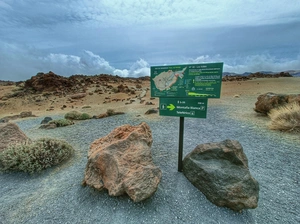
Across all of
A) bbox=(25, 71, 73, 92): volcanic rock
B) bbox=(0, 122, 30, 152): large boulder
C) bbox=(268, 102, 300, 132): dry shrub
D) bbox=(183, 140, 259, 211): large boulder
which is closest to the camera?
bbox=(183, 140, 259, 211): large boulder

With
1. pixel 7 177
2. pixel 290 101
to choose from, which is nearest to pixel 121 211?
pixel 7 177

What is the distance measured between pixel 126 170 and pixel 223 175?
1.65m

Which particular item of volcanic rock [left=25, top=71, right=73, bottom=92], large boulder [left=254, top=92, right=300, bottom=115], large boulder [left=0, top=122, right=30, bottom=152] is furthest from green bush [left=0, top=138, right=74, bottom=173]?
volcanic rock [left=25, top=71, right=73, bottom=92]

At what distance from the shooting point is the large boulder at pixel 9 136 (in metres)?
4.91

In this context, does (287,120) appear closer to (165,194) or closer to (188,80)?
(188,80)

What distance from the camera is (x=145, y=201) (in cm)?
302

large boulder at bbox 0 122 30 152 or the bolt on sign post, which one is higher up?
the bolt on sign post

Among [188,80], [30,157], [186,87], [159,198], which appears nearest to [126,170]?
[159,198]

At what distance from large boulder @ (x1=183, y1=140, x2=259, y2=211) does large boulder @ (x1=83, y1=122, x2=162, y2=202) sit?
0.77 m

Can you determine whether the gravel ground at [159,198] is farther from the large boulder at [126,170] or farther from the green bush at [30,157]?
the large boulder at [126,170]

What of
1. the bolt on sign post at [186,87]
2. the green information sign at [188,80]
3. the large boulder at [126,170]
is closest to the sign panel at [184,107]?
the bolt on sign post at [186,87]

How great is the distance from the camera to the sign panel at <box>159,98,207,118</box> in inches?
133

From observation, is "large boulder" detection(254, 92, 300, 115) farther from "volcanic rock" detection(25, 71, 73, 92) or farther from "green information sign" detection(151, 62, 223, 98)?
"volcanic rock" detection(25, 71, 73, 92)

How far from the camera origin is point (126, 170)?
3037 millimetres
